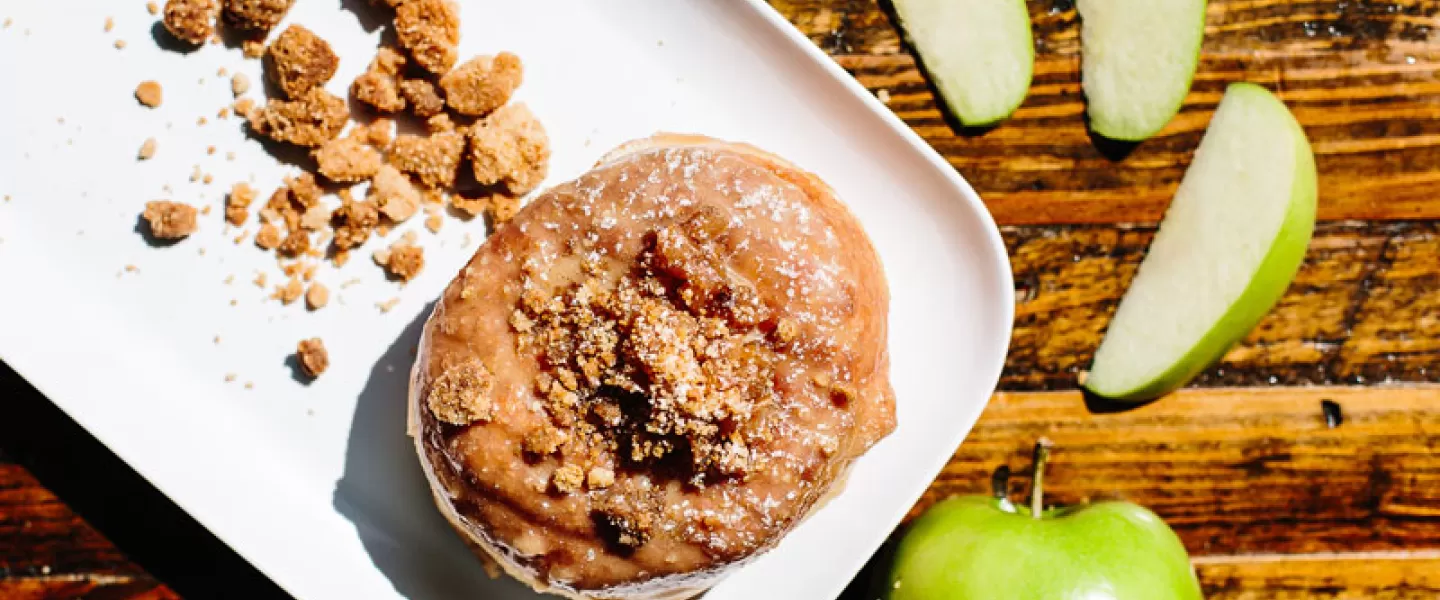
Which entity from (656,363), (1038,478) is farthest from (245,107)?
(1038,478)

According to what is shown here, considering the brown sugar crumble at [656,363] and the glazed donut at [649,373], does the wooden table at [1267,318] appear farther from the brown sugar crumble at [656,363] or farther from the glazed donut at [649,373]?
the brown sugar crumble at [656,363]

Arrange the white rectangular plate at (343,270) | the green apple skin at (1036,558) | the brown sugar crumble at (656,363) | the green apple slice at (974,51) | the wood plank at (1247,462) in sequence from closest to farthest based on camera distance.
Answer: the brown sugar crumble at (656,363), the green apple skin at (1036,558), the white rectangular plate at (343,270), the green apple slice at (974,51), the wood plank at (1247,462)

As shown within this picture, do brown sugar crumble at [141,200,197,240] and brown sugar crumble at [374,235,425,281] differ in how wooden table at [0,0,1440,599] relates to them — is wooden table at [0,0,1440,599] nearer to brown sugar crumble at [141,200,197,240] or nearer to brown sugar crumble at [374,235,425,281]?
brown sugar crumble at [141,200,197,240]

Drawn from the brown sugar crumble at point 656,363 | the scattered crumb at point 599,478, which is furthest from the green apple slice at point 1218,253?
the scattered crumb at point 599,478

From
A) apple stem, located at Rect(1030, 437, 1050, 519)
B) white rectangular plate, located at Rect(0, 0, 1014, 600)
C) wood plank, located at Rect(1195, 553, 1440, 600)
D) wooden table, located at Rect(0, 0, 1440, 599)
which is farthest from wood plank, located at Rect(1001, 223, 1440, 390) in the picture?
wood plank, located at Rect(1195, 553, 1440, 600)

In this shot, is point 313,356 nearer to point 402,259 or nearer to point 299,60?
point 402,259

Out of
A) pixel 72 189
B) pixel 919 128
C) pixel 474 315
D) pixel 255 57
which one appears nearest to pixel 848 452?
pixel 474 315
